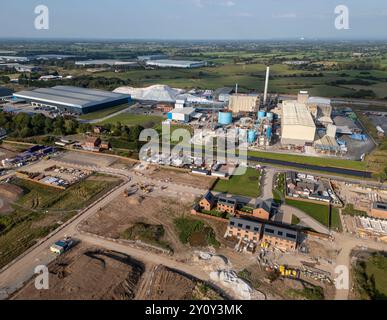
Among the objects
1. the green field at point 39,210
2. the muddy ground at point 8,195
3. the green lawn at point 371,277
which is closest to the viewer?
the green lawn at point 371,277

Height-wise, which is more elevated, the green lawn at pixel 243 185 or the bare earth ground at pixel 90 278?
the green lawn at pixel 243 185

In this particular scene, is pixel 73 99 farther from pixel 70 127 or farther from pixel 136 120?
pixel 136 120

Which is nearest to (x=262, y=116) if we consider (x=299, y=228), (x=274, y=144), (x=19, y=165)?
(x=274, y=144)

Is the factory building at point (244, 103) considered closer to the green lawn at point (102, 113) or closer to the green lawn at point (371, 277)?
the green lawn at point (102, 113)

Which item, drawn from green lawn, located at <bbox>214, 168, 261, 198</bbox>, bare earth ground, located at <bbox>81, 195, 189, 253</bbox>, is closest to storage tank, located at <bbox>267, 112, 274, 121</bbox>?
green lawn, located at <bbox>214, 168, 261, 198</bbox>

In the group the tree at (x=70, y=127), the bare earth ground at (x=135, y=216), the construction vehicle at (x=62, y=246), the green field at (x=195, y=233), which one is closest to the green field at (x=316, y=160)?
the bare earth ground at (x=135, y=216)

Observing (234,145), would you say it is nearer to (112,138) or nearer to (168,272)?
(112,138)
